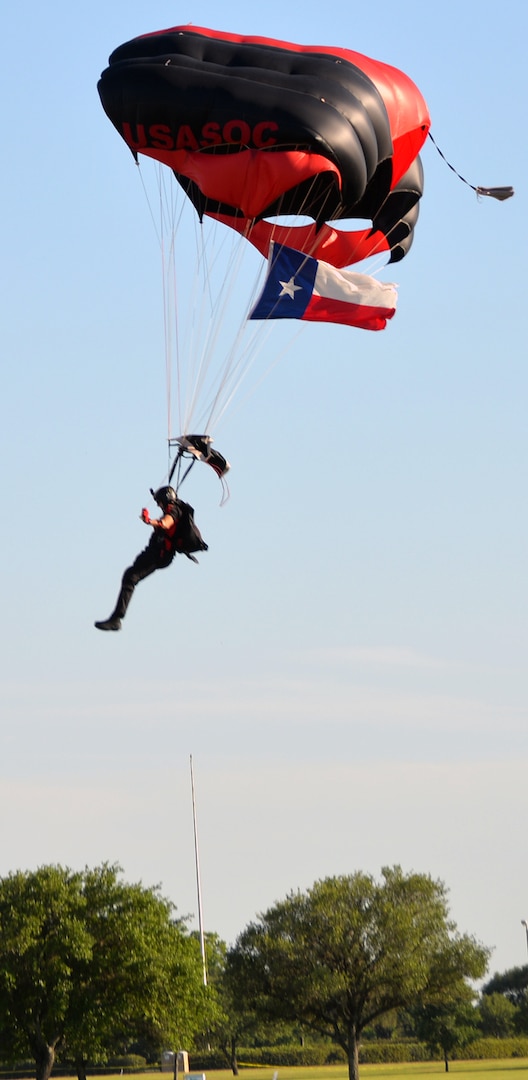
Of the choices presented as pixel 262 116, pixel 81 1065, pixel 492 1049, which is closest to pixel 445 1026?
pixel 492 1049

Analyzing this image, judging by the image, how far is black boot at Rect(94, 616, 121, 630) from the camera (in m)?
20.4

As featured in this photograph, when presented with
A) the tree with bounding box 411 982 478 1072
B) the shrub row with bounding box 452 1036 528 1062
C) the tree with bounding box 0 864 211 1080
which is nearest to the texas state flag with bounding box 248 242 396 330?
the tree with bounding box 0 864 211 1080

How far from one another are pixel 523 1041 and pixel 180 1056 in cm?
4798

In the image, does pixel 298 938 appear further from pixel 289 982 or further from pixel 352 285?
pixel 352 285

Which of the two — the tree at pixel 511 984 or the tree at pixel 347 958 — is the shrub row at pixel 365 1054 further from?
the tree at pixel 511 984

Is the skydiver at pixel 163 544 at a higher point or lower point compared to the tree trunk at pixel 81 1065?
higher

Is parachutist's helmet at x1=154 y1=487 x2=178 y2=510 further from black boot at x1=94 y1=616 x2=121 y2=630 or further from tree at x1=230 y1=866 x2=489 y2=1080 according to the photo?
tree at x1=230 y1=866 x2=489 y2=1080

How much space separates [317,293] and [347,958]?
110ft

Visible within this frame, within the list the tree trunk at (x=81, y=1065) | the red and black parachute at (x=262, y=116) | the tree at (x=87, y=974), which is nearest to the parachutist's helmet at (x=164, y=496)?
the red and black parachute at (x=262, y=116)

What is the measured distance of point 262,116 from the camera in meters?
21.4

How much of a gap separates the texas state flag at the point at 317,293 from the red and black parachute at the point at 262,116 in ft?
3.84

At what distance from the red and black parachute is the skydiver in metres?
5.23

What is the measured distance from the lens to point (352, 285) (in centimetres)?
2478

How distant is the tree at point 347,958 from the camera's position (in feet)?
170
